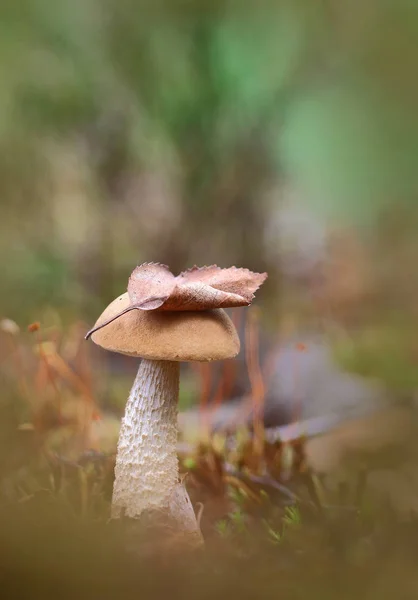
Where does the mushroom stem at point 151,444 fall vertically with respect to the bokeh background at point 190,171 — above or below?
below

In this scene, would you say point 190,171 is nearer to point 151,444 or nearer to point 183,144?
point 183,144

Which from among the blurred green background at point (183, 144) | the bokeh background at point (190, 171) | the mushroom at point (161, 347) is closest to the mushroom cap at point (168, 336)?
the mushroom at point (161, 347)

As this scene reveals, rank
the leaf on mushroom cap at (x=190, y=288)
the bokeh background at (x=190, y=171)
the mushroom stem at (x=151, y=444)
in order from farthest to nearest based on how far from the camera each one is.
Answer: the bokeh background at (x=190, y=171)
the mushroom stem at (x=151, y=444)
the leaf on mushroom cap at (x=190, y=288)

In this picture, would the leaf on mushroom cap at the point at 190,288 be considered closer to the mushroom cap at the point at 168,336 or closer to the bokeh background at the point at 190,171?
the mushroom cap at the point at 168,336

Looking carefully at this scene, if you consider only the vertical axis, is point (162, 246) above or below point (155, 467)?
above

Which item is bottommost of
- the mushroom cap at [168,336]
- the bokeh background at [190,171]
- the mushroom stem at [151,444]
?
the mushroom stem at [151,444]

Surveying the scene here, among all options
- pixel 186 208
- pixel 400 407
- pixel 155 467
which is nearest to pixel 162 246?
pixel 186 208

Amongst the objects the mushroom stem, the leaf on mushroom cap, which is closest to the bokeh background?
the mushroom stem

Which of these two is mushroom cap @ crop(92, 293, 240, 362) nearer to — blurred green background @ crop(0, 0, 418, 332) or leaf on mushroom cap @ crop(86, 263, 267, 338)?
leaf on mushroom cap @ crop(86, 263, 267, 338)

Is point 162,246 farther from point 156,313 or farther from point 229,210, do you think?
point 156,313
